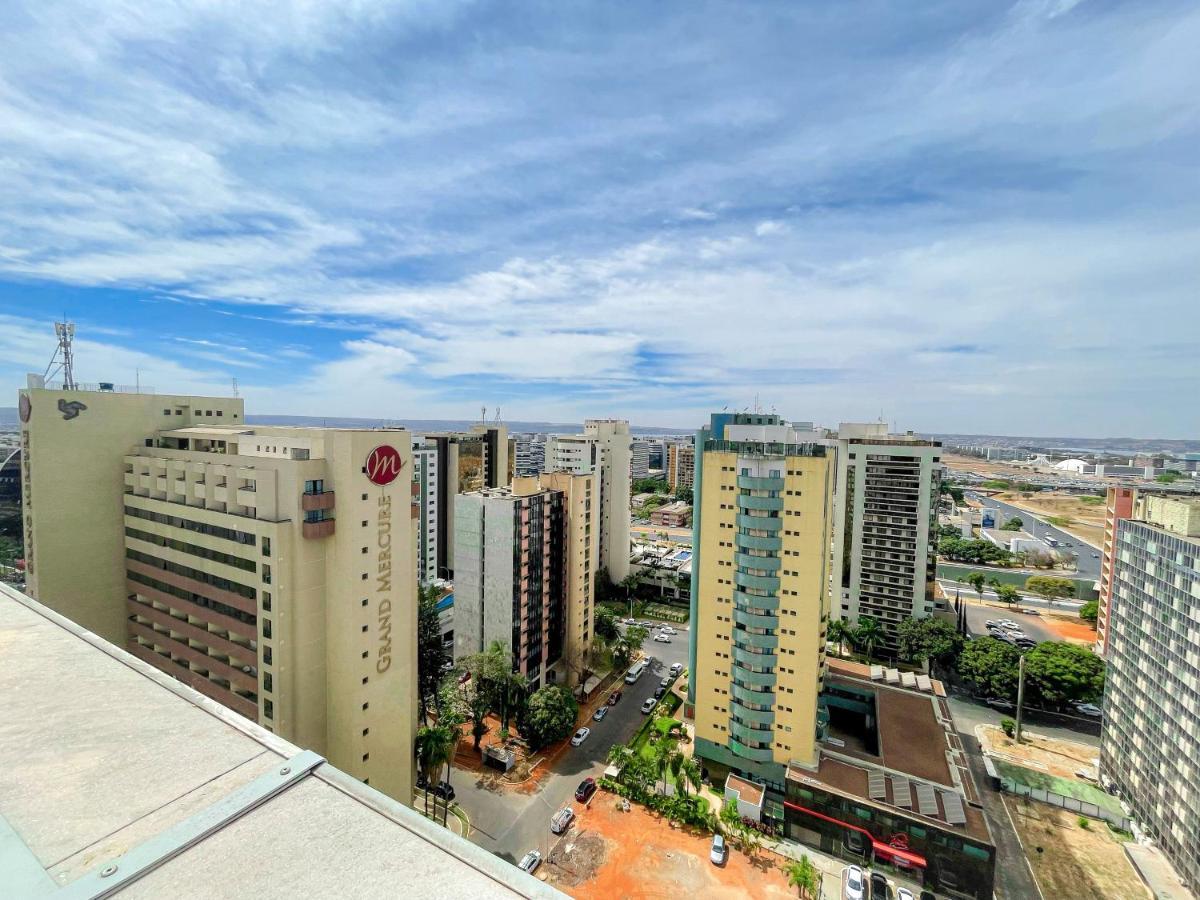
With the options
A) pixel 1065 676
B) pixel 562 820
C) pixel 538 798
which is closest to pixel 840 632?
pixel 1065 676

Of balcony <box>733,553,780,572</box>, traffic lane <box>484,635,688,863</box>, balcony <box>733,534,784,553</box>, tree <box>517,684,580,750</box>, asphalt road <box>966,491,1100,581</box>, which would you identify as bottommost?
traffic lane <box>484,635,688,863</box>

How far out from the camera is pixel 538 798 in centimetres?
3375

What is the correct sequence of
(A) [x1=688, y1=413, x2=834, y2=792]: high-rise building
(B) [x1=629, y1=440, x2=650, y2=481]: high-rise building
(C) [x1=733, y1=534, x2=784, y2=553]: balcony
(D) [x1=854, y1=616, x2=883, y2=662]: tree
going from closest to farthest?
(A) [x1=688, y1=413, x2=834, y2=792]: high-rise building → (C) [x1=733, y1=534, x2=784, y2=553]: balcony → (D) [x1=854, y1=616, x2=883, y2=662]: tree → (B) [x1=629, y1=440, x2=650, y2=481]: high-rise building

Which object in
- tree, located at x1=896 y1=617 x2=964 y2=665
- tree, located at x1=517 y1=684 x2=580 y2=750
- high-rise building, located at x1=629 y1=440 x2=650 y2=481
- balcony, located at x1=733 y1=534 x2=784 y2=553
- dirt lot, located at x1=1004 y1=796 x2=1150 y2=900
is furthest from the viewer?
high-rise building, located at x1=629 y1=440 x2=650 y2=481

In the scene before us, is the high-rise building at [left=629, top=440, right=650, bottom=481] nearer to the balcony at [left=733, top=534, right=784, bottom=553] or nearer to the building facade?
the building facade

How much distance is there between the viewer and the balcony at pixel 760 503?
116 feet

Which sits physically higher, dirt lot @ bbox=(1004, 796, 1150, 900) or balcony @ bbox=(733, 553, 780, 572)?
balcony @ bbox=(733, 553, 780, 572)

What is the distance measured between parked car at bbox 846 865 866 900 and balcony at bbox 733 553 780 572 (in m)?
15.7

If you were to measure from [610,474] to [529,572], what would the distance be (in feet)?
101

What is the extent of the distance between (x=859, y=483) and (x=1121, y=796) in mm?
29208

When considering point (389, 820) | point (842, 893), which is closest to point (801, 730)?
point (842, 893)

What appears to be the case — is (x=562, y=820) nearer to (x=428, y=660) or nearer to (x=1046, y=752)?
(x=428, y=660)

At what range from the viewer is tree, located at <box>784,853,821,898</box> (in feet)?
87.6

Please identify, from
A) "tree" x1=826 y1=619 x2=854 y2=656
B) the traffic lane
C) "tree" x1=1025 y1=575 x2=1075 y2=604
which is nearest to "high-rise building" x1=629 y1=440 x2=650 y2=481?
"tree" x1=1025 y1=575 x2=1075 y2=604
